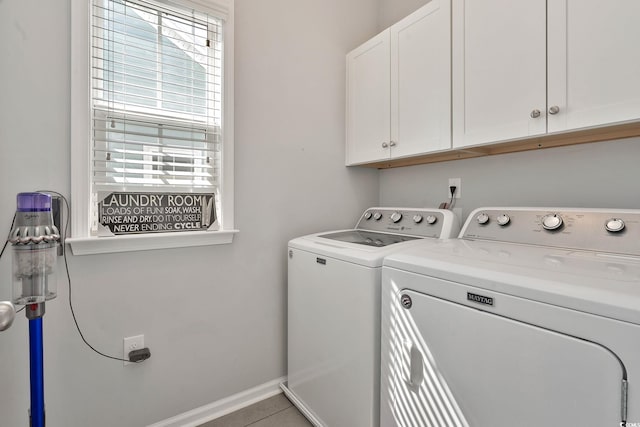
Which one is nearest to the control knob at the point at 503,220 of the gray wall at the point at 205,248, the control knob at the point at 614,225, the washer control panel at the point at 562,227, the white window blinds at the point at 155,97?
the washer control panel at the point at 562,227

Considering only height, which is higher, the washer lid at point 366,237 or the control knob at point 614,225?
the control knob at point 614,225

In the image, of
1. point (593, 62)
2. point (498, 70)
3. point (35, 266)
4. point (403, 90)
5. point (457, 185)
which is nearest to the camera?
point (35, 266)

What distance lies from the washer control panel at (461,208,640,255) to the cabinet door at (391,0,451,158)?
16.9 inches

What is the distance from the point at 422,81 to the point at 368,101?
0.39 meters

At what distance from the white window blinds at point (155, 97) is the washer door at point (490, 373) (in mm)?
1184

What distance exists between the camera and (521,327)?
774 millimetres

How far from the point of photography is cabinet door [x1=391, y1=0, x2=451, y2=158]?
57.7 inches

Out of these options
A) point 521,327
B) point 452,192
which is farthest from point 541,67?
point 521,327

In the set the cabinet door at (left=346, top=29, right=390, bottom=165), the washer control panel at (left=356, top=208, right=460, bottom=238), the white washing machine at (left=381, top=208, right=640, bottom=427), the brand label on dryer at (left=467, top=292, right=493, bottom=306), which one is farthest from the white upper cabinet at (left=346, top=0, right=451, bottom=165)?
the brand label on dryer at (left=467, top=292, right=493, bottom=306)

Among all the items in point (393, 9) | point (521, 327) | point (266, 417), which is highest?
point (393, 9)

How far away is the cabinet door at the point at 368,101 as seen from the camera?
177 cm

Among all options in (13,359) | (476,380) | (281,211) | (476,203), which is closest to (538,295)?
(476,380)

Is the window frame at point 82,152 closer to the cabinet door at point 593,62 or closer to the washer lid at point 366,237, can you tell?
the washer lid at point 366,237

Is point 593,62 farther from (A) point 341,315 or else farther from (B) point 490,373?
(A) point 341,315
